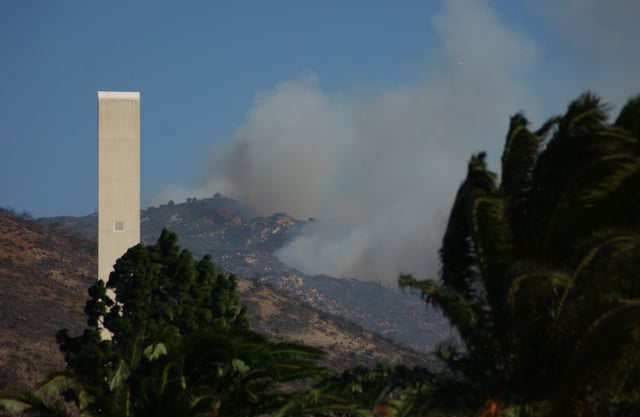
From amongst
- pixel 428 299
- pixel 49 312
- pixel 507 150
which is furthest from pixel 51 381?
pixel 49 312

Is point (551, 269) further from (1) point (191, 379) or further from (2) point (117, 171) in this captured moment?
(2) point (117, 171)

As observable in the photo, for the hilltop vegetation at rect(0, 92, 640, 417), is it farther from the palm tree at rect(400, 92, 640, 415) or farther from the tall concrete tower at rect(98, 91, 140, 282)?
the tall concrete tower at rect(98, 91, 140, 282)

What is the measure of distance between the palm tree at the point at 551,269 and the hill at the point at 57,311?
59912 mm

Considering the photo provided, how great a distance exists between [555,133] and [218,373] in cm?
795

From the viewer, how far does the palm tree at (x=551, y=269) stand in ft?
67.1

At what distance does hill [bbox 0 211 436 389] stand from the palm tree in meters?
59.9

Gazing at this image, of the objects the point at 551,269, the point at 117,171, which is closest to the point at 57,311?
the point at 117,171

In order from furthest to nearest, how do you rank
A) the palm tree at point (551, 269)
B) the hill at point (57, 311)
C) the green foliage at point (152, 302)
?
the hill at point (57, 311)
the green foliage at point (152, 302)
the palm tree at point (551, 269)

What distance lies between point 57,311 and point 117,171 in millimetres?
40550

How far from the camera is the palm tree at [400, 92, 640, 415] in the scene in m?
20.5

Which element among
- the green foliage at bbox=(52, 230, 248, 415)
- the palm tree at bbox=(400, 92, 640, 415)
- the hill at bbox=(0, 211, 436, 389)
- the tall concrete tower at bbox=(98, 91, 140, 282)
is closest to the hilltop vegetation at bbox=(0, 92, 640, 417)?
the palm tree at bbox=(400, 92, 640, 415)

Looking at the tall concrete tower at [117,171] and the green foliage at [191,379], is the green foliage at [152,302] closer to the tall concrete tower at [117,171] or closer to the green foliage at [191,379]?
the tall concrete tower at [117,171]

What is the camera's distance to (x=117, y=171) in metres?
63.5

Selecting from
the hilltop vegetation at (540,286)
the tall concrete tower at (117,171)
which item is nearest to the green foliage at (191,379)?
the hilltop vegetation at (540,286)
